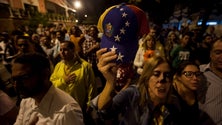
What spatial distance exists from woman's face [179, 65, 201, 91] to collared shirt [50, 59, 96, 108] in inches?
56.5

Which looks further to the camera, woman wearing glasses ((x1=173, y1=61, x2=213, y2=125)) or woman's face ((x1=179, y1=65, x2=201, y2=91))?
woman's face ((x1=179, y1=65, x2=201, y2=91))

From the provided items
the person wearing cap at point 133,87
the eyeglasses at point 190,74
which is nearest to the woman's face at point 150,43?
the eyeglasses at point 190,74

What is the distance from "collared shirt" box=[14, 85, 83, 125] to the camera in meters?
1.55

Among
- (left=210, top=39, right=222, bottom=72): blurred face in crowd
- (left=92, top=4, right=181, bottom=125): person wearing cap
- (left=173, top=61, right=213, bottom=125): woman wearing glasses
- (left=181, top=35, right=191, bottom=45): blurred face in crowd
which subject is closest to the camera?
(left=92, top=4, right=181, bottom=125): person wearing cap

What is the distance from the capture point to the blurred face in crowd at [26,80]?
1598 millimetres

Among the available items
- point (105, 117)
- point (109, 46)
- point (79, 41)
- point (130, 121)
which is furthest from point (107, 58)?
point (79, 41)

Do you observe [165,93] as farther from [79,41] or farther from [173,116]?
[79,41]

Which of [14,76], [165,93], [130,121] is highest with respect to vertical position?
[14,76]

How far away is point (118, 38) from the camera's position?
1673 millimetres

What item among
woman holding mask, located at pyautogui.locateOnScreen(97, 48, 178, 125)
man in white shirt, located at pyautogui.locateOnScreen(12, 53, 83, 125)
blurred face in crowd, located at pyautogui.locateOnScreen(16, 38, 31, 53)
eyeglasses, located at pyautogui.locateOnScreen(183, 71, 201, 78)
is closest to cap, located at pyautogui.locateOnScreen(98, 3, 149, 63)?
woman holding mask, located at pyautogui.locateOnScreen(97, 48, 178, 125)

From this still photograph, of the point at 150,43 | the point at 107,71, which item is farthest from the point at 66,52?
the point at 150,43

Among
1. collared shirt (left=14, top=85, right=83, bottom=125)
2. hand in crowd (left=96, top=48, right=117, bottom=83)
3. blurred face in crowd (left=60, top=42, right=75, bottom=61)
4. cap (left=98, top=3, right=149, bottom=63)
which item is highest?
cap (left=98, top=3, right=149, bottom=63)

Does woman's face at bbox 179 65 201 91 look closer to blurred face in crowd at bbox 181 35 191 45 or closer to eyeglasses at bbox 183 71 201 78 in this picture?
eyeglasses at bbox 183 71 201 78

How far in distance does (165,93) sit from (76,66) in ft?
5.22
